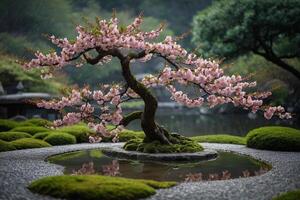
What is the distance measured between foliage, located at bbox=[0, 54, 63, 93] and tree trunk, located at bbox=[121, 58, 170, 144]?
18.6m

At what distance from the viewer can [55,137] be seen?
17750 mm

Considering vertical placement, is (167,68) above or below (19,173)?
above

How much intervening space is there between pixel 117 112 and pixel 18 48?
2997 cm

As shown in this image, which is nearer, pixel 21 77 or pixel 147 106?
pixel 147 106

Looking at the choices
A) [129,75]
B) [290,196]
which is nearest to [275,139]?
[129,75]

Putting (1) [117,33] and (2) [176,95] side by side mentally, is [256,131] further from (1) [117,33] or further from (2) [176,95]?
(1) [117,33]

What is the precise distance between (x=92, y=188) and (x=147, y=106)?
6120 millimetres

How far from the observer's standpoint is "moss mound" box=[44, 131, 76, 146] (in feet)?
58.0

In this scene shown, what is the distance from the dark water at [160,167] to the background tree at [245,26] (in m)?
12.6

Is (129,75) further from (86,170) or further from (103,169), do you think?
(86,170)

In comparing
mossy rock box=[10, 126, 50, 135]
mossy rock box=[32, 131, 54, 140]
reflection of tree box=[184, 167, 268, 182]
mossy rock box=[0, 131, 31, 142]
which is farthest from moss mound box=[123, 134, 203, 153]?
mossy rock box=[10, 126, 50, 135]

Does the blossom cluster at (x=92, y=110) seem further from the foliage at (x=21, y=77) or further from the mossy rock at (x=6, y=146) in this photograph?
the foliage at (x=21, y=77)

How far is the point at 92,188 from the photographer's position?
798 centimetres

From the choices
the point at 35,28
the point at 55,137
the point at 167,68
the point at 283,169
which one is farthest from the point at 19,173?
the point at 35,28
